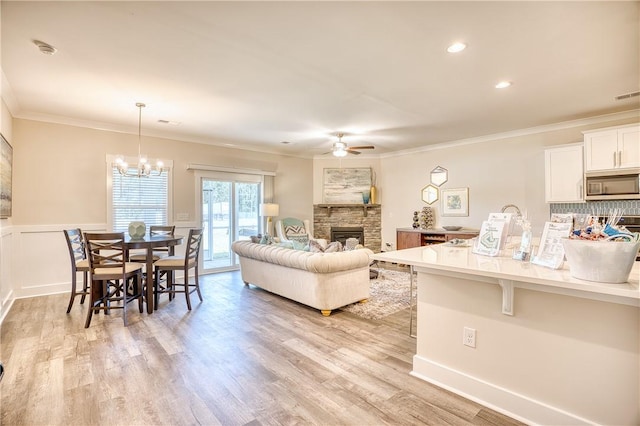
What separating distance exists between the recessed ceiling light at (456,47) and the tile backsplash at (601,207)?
12.2ft

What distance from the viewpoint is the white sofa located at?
365 centimetres

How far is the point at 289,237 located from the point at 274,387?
15.5 feet

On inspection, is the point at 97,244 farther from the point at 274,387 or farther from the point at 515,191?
the point at 515,191

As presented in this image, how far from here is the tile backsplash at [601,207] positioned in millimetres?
4395

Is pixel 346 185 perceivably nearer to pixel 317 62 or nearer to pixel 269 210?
pixel 269 210

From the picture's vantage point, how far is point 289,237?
270 inches

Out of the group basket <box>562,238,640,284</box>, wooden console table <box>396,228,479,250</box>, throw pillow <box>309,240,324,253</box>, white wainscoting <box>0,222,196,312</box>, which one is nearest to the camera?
basket <box>562,238,640,284</box>

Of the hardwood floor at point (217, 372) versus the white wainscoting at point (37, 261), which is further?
the white wainscoting at point (37, 261)

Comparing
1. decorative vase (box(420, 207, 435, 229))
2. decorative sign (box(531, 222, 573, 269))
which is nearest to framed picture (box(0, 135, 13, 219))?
decorative sign (box(531, 222, 573, 269))

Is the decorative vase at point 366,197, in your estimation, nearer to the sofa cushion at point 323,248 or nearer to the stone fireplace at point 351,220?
the stone fireplace at point 351,220

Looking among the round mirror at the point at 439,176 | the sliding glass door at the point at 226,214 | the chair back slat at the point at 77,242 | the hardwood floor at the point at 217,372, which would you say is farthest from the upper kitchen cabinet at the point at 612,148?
the chair back slat at the point at 77,242

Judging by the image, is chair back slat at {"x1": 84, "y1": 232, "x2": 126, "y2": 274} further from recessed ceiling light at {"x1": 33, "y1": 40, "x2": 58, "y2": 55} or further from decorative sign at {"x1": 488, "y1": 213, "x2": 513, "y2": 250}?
decorative sign at {"x1": 488, "y1": 213, "x2": 513, "y2": 250}

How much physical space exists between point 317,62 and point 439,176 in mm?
4604

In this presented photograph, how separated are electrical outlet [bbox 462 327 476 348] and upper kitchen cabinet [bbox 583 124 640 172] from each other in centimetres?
390
